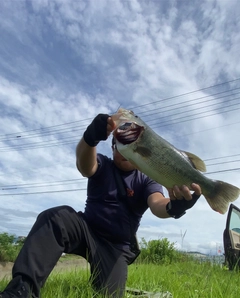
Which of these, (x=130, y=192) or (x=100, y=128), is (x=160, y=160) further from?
(x=130, y=192)

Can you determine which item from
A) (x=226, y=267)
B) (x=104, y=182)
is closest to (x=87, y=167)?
(x=104, y=182)

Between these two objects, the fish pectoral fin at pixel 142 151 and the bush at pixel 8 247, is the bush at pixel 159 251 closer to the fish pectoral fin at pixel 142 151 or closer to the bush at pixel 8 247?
the bush at pixel 8 247

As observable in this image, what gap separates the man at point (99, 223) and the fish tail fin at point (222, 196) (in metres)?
0.13

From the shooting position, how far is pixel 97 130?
9.00 ft

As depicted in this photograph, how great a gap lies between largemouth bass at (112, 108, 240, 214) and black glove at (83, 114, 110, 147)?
0.32 feet

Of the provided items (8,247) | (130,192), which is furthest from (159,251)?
(130,192)

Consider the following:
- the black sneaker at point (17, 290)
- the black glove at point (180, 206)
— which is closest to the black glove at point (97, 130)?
the black glove at point (180, 206)

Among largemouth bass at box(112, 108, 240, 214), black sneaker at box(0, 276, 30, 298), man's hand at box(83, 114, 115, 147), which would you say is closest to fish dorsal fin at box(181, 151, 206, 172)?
largemouth bass at box(112, 108, 240, 214)

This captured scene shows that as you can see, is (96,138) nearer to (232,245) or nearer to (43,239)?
(43,239)

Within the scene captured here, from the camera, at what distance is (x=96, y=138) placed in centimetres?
280

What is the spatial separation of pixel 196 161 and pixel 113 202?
3.30 ft

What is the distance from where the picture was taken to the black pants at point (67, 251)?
2426 millimetres

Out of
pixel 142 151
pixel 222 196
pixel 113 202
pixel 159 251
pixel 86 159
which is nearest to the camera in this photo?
pixel 142 151

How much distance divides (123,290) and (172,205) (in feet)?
2.79
